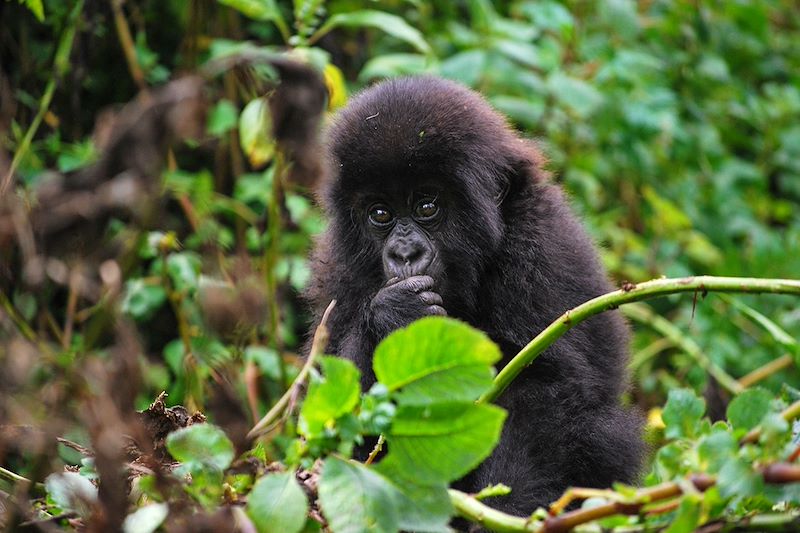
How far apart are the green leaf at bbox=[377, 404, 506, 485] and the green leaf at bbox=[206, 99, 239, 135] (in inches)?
119

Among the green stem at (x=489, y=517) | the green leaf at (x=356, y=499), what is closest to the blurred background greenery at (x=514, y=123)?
the green stem at (x=489, y=517)

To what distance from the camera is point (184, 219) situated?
507 cm

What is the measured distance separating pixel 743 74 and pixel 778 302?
2.62 meters

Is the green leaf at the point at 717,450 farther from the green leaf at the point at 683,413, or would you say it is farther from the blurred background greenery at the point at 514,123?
the blurred background greenery at the point at 514,123

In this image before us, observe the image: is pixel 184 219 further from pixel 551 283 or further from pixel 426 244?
pixel 551 283

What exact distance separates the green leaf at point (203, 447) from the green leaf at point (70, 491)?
15 centimetres

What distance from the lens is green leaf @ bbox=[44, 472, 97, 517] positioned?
1.48 m

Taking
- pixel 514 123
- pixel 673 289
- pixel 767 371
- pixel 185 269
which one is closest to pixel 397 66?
pixel 514 123

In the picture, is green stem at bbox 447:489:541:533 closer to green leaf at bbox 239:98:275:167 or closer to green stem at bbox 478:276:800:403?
green stem at bbox 478:276:800:403

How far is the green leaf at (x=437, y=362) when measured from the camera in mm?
1474

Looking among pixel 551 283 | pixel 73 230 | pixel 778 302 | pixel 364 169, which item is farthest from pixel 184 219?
pixel 73 230

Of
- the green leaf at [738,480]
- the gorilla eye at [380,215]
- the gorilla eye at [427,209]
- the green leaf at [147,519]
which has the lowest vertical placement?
the gorilla eye at [380,215]

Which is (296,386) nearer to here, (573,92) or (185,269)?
(185,269)

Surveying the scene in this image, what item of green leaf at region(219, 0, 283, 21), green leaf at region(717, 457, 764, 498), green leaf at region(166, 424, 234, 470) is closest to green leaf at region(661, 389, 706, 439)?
green leaf at region(717, 457, 764, 498)
